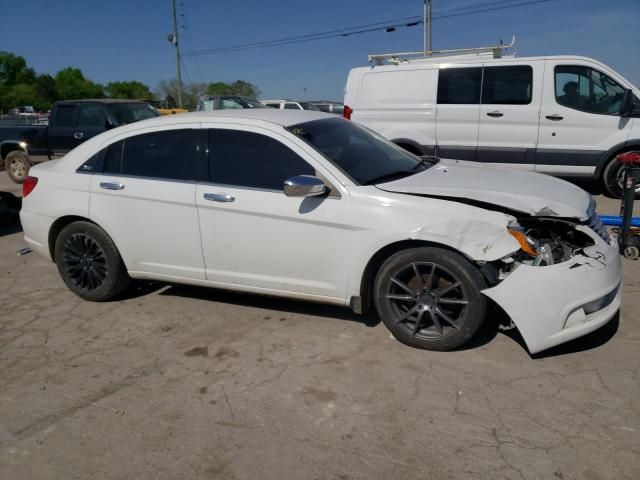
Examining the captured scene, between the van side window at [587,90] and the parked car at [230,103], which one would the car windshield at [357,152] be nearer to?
the van side window at [587,90]

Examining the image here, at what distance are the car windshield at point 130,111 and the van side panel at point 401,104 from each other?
15.7ft

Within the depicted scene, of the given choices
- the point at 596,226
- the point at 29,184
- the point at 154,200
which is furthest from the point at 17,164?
the point at 596,226

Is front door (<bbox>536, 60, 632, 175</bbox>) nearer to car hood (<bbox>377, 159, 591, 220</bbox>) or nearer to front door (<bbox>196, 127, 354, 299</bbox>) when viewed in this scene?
car hood (<bbox>377, 159, 591, 220</bbox>)

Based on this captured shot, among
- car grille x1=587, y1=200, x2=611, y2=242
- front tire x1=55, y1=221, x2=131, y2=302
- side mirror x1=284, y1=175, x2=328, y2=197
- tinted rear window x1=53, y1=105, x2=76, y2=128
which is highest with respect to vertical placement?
tinted rear window x1=53, y1=105, x2=76, y2=128

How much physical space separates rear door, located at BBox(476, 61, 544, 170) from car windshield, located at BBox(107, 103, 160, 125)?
269 inches

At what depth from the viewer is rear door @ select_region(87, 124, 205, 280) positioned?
4.13 metres

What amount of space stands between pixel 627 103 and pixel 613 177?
3.51 ft

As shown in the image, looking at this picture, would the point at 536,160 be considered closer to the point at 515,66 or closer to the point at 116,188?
the point at 515,66

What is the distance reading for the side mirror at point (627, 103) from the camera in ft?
24.9

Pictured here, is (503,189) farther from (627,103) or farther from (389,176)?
(627,103)

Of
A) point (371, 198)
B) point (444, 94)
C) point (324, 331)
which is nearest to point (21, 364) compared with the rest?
point (324, 331)

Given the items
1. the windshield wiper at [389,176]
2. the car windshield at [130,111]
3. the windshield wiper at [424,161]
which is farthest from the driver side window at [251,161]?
the car windshield at [130,111]

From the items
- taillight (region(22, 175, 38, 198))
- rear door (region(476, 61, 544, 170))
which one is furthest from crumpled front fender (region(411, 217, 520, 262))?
rear door (region(476, 61, 544, 170))

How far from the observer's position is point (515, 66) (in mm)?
8070
